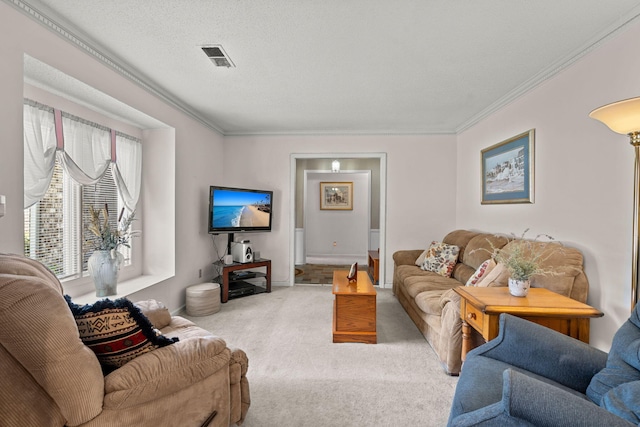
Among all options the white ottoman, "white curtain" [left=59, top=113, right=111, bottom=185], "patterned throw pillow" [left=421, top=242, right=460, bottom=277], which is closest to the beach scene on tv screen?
the white ottoman

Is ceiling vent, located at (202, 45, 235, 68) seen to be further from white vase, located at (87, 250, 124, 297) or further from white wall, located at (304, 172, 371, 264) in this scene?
white wall, located at (304, 172, 371, 264)

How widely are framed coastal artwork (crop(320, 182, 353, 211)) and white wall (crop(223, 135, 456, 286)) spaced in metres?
2.88

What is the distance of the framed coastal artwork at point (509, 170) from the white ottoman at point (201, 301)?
134 inches

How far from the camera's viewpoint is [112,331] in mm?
1293

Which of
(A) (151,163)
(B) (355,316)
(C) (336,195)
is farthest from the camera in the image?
(C) (336,195)

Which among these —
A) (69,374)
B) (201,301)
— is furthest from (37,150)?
(201,301)

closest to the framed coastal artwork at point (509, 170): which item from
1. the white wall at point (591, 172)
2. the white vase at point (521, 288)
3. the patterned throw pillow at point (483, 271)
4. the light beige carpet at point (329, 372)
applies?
the white wall at point (591, 172)

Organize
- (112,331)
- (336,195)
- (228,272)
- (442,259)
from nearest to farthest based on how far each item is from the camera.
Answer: (112,331) → (442,259) → (228,272) → (336,195)

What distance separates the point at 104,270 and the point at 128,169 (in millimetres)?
1147

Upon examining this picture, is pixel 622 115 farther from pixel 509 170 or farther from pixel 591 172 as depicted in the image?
pixel 509 170

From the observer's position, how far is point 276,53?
240 cm

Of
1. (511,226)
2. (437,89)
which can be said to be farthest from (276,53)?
(511,226)

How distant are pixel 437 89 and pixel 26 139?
3.37 m

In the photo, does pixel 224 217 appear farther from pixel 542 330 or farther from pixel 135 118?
pixel 542 330
